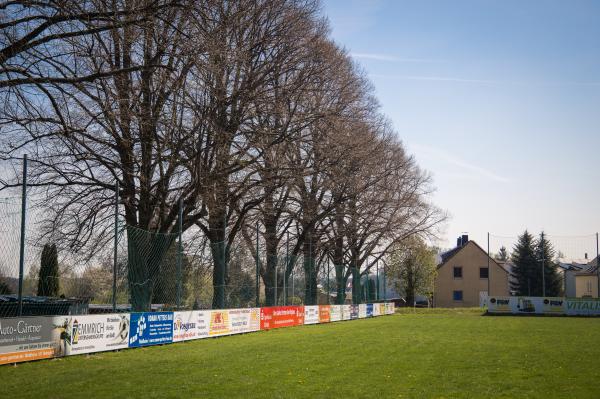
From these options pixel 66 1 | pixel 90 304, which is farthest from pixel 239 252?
pixel 66 1

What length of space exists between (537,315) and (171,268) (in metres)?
36.9

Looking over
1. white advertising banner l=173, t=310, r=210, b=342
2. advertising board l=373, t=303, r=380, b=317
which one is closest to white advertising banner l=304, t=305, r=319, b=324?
white advertising banner l=173, t=310, r=210, b=342

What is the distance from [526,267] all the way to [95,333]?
237 feet

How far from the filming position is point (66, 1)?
52.7 ft

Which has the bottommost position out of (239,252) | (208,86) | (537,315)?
(537,315)

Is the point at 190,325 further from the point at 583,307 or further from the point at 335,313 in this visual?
the point at 583,307

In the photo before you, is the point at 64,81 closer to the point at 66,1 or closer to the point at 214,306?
the point at 66,1

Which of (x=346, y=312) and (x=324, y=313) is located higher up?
(x=324, y=313)

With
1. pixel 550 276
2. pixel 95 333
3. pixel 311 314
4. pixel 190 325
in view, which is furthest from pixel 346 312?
pixel 550 276

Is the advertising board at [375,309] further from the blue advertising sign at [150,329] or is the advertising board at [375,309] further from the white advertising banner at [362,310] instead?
the blue advertising sign at [150,329]

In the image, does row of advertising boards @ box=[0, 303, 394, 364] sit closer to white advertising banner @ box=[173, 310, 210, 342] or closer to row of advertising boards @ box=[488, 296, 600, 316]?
white advertising banner @ box=[173, 310, 210, 342]

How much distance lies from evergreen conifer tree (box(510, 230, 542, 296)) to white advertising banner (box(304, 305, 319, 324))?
48.4 meters

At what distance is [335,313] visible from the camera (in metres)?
43.8

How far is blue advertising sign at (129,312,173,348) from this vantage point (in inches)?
810
